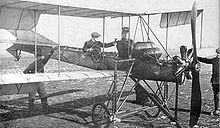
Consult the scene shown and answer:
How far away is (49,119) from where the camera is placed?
736 cm

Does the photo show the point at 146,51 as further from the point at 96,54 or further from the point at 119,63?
the point at 96,54

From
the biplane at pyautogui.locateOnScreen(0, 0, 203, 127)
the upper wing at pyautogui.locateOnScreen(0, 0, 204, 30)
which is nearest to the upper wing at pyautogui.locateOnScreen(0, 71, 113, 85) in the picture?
the biplane at pyautogui.locateOnScreen(0, 0, 203, 127)

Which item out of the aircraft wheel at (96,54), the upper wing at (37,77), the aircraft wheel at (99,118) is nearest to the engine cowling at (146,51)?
the upper wing at (37,77)

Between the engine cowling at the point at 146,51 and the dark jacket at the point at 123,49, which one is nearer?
the engine cowling at the point at 146,51

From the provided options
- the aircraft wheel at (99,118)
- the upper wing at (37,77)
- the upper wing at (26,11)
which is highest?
the upper wing at (26,11)

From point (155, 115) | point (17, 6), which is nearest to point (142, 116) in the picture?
point (155, 115)

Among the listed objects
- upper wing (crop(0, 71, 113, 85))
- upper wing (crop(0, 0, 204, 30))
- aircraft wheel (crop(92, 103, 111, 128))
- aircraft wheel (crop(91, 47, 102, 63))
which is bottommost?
aircraft wheel (crop(92, 103, 111, 128))

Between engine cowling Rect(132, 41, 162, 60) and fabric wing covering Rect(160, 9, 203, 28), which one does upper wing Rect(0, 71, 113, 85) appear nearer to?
engine cowling Rect(132, 41, 162, 60)

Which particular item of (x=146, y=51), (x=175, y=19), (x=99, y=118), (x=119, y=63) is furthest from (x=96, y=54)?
(x=175, y=19)

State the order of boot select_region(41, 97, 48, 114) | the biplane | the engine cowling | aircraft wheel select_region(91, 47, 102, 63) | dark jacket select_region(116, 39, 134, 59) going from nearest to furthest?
the biplane
the engine cowling
dark jacket select_region(116, 39, 134, 59)
aircraft wheel select_region(91, 47, 102, 63)
boot select_region(41, 97, 48, 114)

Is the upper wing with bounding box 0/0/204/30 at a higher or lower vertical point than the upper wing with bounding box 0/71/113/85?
higher

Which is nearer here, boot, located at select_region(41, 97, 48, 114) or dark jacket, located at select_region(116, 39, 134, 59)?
dark jacket, located at select_region(116, 39, 134, 59)

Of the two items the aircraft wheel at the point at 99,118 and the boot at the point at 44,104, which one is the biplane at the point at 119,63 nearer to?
the aircraft wheel at the point at 99,118

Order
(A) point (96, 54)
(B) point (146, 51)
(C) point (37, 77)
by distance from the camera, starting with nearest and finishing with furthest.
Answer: (C) point (37, 77), (B) point (146, 51), (A) point (96, 54)
